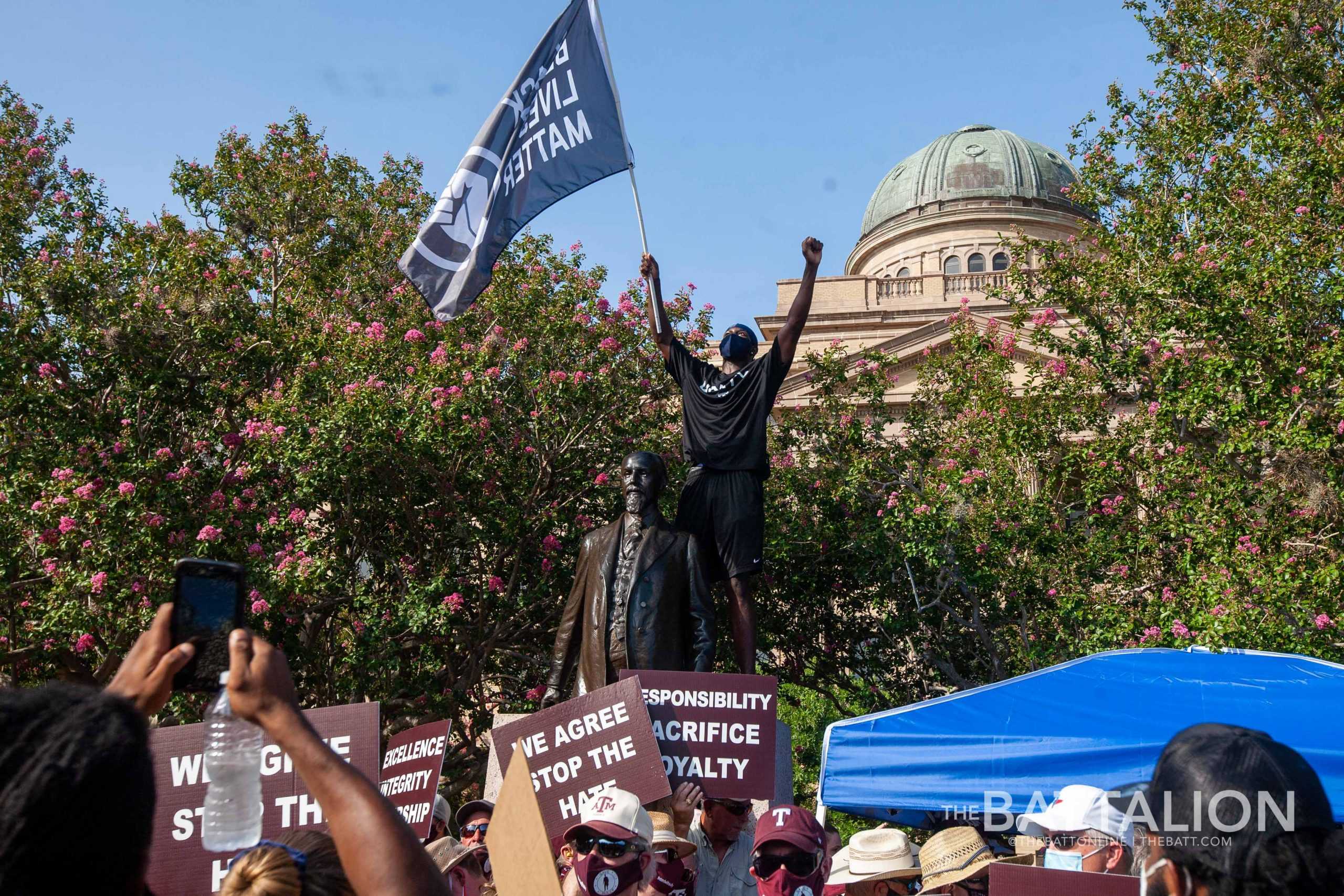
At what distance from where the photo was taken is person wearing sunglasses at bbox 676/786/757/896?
4.77 meters

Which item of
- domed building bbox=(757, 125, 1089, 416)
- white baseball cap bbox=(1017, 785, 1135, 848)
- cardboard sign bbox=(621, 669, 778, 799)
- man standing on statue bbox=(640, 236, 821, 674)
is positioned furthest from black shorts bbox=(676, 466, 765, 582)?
domed building bbox=(757, 125, 1089, 416)

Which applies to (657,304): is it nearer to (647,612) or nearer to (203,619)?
(647,612)

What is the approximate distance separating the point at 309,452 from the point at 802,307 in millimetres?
6295

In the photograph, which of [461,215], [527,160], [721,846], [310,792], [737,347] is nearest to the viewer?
[310,792]

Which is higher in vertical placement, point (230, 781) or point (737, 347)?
point (737, 347)

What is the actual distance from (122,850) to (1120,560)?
13.5 meters

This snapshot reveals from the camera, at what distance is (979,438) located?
15.1m

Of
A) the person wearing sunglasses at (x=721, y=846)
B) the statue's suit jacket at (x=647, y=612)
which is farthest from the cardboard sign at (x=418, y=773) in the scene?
the statue's suit jacket at (x=647, y=612)

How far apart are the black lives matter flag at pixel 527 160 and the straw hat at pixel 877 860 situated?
4.05m

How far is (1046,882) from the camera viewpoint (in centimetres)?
320

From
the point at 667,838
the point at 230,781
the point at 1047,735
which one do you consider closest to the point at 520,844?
the point at 230,781

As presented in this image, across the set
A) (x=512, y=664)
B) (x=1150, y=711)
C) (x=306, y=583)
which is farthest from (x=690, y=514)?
(x=512, y=664)

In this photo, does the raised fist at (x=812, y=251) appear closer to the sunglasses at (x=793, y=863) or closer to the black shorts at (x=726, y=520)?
the black shorts at (x=726, y=520)

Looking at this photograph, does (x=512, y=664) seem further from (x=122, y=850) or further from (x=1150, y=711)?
(x=122, y=850)
